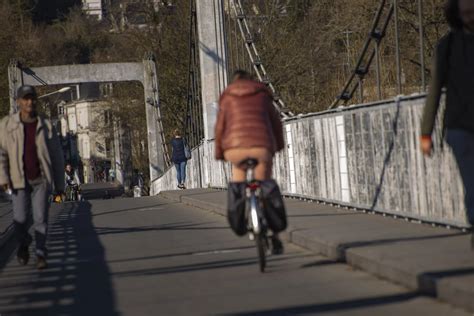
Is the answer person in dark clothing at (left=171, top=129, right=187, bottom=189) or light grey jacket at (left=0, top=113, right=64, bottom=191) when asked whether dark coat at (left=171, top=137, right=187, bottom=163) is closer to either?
person in dark clothing at (left=171, top=129, right=187, bottom=189)

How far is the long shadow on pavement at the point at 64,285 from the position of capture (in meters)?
9.29

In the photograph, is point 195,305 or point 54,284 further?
point 54,284

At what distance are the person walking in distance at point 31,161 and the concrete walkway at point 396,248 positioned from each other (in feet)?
8.50

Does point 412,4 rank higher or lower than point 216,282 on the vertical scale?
higher

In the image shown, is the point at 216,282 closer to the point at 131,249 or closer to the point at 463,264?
the point at 463,264

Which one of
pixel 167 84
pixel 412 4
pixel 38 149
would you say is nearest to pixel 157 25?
pixel 167 84

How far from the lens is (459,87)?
9.25 m

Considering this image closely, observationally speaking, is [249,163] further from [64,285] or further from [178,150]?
[178,150]

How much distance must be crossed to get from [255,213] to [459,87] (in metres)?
2.29

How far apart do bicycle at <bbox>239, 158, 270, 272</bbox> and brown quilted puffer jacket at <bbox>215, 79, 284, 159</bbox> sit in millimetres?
198

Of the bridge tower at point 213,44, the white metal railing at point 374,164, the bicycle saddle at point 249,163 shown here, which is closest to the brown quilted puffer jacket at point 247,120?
the bicycle saddle at point 249,163

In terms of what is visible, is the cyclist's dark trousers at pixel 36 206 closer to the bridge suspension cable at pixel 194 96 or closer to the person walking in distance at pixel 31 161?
the person walking in distance at pixel 31 161

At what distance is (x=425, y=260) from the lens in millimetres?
9500

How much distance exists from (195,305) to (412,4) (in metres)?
18.4
